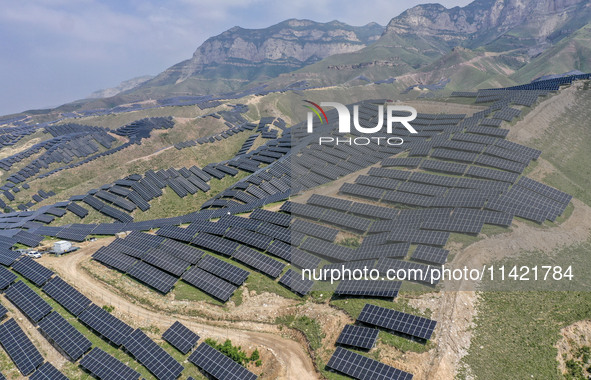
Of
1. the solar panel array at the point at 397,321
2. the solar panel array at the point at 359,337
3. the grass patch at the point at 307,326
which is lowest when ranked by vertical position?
the grass patch at the point at 307,326

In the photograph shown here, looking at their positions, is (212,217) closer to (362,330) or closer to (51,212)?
(362,330)

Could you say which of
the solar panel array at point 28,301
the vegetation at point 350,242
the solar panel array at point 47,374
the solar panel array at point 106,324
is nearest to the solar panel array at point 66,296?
the solar panel array at point 106,324

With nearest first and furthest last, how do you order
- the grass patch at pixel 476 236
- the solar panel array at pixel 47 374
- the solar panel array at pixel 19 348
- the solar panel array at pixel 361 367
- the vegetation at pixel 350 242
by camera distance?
1. the solar panel array at pixel 361 367
2. the solar panel array at pixel 47 374
3. the solar panel array at pixel 19 348
4. the grass patch at pixel 476 236
5. the vegetation at pixel 350 242

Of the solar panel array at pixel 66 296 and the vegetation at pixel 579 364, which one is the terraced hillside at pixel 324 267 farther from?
the vegetation at pixel 579 364

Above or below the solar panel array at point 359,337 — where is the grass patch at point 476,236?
above

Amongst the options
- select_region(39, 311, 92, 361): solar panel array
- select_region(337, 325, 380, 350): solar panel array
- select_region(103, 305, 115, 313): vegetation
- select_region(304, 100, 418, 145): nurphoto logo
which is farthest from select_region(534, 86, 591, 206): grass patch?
select_region(39, 311, 92, 361): solar panel array

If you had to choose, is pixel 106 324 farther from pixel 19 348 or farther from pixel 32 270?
pixel 32 270

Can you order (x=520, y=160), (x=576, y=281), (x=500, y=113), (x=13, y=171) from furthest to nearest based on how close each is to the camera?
(x=13, y=171)
(x=500, y=113)
(x=520, y=160)
(x=576, y=281)

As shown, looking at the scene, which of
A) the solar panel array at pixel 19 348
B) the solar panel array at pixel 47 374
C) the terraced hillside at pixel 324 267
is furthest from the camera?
the solar panel array at pixel 19 348

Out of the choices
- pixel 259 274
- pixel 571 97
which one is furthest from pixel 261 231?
pixel 571 97

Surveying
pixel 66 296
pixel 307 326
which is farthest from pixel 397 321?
pixel 66 296
